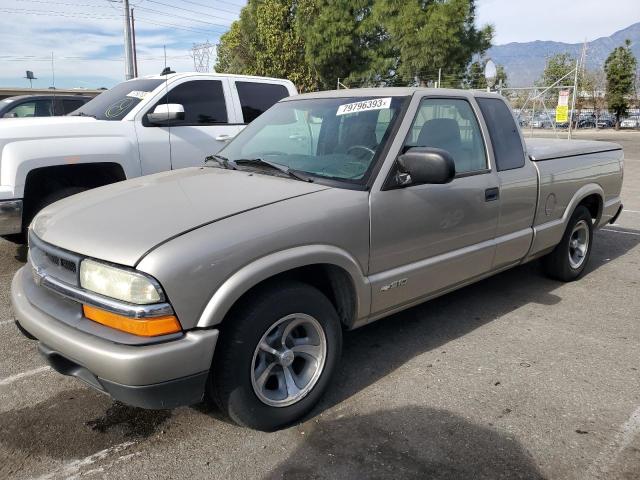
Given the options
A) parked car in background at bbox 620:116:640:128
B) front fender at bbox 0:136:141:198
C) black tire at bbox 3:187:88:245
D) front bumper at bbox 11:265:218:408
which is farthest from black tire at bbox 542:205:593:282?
parked car in background at bbox 620:116:640:128

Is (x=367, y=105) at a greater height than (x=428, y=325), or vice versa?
(x=367, y=105)

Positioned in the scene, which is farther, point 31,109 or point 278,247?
point 31,109

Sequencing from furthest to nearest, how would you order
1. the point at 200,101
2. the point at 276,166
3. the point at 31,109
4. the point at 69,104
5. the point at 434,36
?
the point at 434,36
the point at 31,109
the point at 69,104
the point at 200,101
the point at 276,166

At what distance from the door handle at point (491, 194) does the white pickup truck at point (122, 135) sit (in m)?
3.34

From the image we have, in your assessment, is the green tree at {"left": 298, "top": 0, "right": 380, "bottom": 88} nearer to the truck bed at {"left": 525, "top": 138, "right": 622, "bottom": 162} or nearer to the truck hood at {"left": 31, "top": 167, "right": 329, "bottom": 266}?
the truck bed at {"left": 525, "top": 138, "right": 622, "bottom": 162}

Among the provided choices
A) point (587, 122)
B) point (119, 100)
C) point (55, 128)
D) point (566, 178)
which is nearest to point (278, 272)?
point (566, 178)

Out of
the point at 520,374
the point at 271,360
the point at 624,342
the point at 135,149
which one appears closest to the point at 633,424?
the point at 520,374

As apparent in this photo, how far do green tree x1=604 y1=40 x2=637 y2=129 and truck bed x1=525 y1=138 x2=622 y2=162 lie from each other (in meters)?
45.8

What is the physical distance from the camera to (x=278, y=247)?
105 inches

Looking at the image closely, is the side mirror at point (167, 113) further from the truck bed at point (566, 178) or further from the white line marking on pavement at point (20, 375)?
the truck bed at point (566, 178)

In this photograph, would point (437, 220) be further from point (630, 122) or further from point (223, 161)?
point (630, 122)

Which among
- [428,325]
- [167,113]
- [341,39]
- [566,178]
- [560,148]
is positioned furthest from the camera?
[341,39]

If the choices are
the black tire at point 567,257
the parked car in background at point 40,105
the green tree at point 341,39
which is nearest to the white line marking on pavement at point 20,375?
the black tire at point 567,257

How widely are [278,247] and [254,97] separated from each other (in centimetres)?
470
